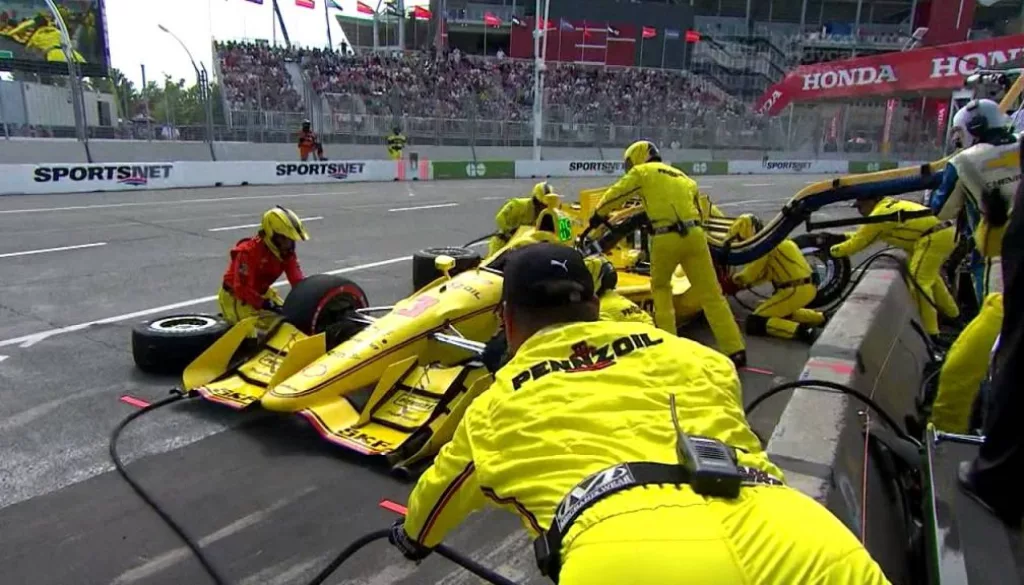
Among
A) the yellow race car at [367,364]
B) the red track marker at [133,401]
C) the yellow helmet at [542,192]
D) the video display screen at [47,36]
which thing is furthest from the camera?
the video display screen at [47,36]

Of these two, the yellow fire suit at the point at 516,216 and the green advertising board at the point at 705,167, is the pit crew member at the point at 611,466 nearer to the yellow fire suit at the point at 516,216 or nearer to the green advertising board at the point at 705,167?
the yellow fire suit at the point at 516,216

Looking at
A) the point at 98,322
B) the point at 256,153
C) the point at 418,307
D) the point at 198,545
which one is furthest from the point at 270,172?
the point at 198,545

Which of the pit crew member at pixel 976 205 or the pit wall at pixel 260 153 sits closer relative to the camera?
the pit crew member at pixel 976 205

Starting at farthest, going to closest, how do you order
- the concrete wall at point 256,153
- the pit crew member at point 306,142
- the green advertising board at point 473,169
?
the green advertising board at point 473,169, the pit crew member at point 306,142, the concrete wall at point 256,153

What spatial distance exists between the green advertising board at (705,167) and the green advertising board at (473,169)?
8716 millimetres

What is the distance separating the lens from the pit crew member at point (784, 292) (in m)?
6.74

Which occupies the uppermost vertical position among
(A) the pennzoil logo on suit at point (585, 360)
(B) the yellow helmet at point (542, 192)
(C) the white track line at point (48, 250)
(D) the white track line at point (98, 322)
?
(A) the pennzoil logo on suit at point (585, 360)

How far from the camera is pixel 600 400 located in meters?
1.63

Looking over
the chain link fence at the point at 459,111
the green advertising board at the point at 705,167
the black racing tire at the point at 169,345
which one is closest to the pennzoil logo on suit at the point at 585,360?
the black racing tire at the point at 169,345

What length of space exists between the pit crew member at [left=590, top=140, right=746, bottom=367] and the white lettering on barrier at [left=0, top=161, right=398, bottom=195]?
15282 millimetres

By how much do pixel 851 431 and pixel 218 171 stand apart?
1906 centimetres

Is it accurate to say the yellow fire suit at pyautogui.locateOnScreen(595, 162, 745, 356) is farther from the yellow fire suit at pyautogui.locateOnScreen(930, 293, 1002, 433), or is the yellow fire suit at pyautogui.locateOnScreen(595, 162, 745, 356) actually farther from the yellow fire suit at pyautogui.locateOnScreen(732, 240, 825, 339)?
the yellow fire suit at pyautogui.locateOnScreen(930, 293, 1002, 433)

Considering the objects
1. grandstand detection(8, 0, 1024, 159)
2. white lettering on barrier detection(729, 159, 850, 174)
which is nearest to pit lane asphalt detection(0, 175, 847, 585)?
grandstand detection(8, 0, 1024, 159)

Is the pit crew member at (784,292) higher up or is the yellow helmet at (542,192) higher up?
the yellow helmet at (542,192)
